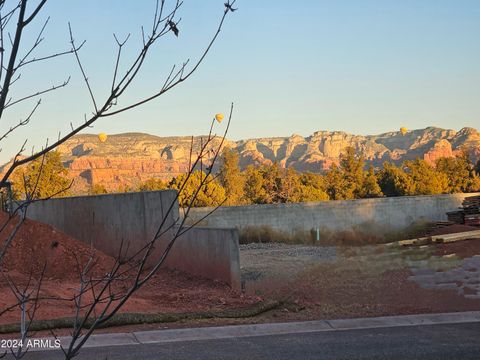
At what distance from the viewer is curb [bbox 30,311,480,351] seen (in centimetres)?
990

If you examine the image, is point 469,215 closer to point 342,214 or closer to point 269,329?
point 342,214

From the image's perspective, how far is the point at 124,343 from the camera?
9.66 m

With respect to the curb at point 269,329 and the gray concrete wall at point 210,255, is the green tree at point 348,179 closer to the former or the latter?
the gray concrete wall at point 210,255

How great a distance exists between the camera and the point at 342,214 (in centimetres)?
3759

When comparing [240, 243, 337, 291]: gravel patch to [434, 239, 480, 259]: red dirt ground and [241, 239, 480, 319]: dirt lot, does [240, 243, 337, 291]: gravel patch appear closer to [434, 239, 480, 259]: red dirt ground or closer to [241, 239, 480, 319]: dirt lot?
[241, 239, 480, 319]: dirt lot

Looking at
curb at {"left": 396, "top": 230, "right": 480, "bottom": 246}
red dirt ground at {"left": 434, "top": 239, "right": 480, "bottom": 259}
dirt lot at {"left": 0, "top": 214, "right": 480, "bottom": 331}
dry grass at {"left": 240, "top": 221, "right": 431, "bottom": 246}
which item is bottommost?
dry grass at {"left": 240, "top": 221, "right": 431, "bottom": 246}

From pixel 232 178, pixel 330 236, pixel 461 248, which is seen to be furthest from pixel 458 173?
pixel 461 248

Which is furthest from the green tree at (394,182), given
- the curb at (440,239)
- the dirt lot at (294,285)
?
the dirt lot at (294,285)

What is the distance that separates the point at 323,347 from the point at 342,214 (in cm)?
2888

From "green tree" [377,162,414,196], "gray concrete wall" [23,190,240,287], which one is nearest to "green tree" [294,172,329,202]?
"green tree" [377,162,414,196]

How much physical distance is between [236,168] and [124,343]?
2206 inches

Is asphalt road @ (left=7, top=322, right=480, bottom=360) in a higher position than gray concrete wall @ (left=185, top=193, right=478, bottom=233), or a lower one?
higher

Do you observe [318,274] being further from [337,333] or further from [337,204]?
[337,204]

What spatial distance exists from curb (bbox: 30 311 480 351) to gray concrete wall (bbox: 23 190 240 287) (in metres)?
4.19
